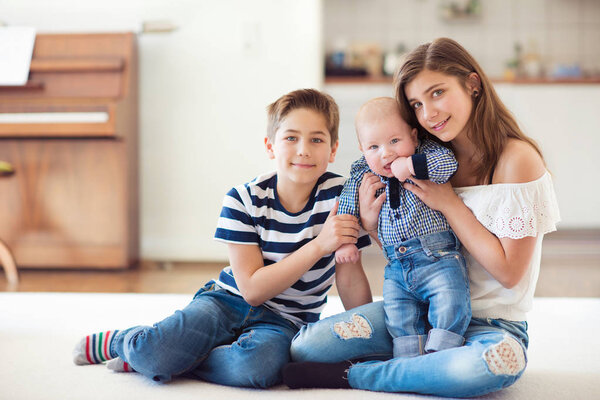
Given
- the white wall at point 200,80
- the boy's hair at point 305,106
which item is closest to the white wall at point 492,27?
the white wall at point 200,80

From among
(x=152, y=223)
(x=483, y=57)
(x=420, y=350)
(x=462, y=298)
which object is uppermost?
(x=483, y=57)

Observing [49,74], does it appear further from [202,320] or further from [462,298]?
[462,298]

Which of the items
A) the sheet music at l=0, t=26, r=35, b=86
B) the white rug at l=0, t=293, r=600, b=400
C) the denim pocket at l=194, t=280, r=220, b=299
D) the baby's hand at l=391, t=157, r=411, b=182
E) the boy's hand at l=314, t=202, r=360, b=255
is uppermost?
the sheet music at l=0, t=26, r=35, b=86

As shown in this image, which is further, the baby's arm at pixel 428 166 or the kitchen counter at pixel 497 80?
the kitchen counter at pixel 497 80

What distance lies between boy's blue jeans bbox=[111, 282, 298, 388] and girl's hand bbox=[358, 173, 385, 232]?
30 centimetres

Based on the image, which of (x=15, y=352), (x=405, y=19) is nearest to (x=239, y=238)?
(x=15, y=352)

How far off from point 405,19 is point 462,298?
355 centimetres

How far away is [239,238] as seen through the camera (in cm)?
125

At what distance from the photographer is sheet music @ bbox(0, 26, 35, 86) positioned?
2718mm

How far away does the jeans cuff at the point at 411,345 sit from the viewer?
1.10 m

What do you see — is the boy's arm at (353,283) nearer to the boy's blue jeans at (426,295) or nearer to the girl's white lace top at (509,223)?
the boy's blue jeans at (426,295)

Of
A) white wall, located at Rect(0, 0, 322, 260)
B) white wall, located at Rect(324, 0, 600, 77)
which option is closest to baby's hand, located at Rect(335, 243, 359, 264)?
white wall, located at Rect(0, 0, 322, 260)

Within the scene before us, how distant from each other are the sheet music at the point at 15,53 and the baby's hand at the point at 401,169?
2209mm

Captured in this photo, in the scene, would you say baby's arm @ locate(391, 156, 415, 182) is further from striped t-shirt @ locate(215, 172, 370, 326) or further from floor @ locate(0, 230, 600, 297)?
floor @ locate(0, 230, 600, 297)
